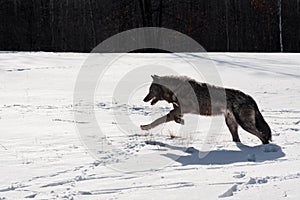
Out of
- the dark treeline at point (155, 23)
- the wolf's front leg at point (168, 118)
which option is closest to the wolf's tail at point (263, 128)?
the wolf's front leg at point (168, 118)

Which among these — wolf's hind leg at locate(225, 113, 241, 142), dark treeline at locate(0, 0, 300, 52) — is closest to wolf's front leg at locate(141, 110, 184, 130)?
wolf's hind leg at locate(225, 113, 241, 142)

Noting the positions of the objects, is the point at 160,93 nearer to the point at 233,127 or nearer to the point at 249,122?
the point at 233,127

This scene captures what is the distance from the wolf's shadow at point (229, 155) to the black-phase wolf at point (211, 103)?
55 cm

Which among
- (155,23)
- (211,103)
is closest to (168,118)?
(211,103)

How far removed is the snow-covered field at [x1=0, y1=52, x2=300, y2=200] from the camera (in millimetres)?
4809

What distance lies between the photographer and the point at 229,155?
22.0 ft

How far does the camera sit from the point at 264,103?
12.7 metres

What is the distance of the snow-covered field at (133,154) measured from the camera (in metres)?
4.81

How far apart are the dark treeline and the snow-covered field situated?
25729 millimetres

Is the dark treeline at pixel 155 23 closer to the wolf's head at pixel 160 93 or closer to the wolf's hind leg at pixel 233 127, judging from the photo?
the wolf's head at pixel 160 93

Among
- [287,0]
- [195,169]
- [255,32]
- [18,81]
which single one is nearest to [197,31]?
[255,32]

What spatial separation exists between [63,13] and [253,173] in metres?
40.5

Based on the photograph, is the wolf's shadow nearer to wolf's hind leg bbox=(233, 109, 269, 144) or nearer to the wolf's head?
wolf's hind leg bbox=(233, 109, 269, 144)

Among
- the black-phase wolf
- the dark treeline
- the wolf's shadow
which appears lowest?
the wolf's shadow
